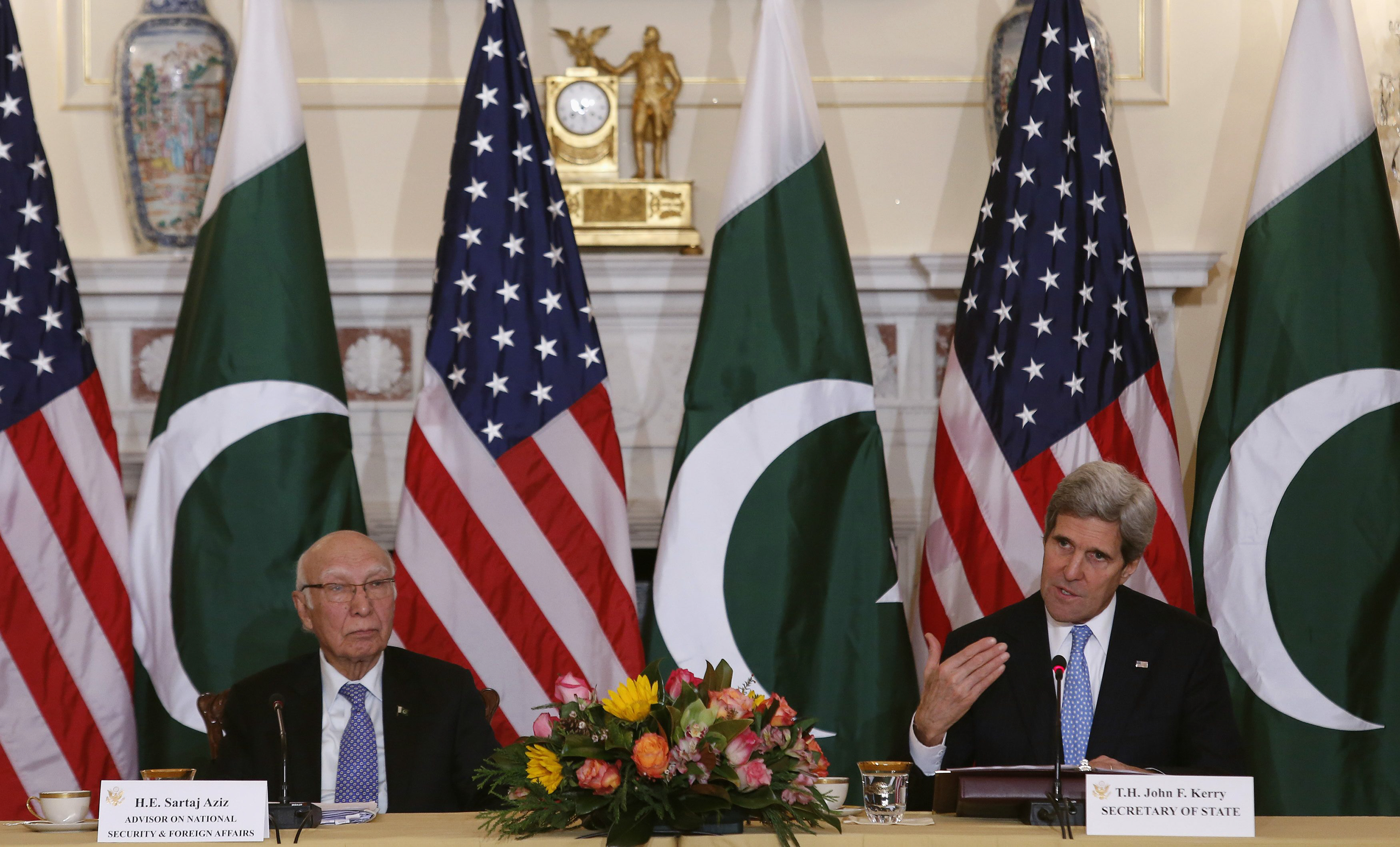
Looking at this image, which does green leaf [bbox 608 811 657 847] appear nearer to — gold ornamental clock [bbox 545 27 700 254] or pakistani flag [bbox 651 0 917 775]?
pakistani flag [bbox 651 0 917 775]

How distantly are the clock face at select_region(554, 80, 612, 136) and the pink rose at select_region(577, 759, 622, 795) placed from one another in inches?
108

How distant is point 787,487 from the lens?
12.6 ft

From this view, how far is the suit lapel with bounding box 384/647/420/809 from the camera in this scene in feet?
10.0

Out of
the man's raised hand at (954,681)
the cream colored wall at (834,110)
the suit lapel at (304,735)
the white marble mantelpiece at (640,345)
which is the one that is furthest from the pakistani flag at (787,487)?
the man's raised hand at (954,681)

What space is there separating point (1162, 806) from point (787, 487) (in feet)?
5.87

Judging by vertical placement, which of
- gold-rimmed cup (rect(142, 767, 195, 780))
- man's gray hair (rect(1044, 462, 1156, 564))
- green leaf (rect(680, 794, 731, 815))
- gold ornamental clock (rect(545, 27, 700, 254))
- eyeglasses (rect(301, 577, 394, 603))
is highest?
gold ornamental clock (rect(545, 27, 700, 254))

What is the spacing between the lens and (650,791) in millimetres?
→ 2111

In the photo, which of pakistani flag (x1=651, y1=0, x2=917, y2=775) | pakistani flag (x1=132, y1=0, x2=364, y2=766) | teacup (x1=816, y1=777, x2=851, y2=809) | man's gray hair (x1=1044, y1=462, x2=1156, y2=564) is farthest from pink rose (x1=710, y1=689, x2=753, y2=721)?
pakistani flag (x1=132, y1=0, x2=364, y2=766)

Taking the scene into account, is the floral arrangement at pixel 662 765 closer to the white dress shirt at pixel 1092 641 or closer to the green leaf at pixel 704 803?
the green leaf at pixel 704 803

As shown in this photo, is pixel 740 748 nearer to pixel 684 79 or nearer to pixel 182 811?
pixel 182 811

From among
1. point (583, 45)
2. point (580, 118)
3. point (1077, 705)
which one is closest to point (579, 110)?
point (580, 118)

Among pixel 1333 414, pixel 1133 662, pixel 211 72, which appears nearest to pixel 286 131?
pixel 211 72

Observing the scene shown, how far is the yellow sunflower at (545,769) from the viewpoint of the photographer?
2.15m

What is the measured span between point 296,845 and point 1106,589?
5.44 feet
